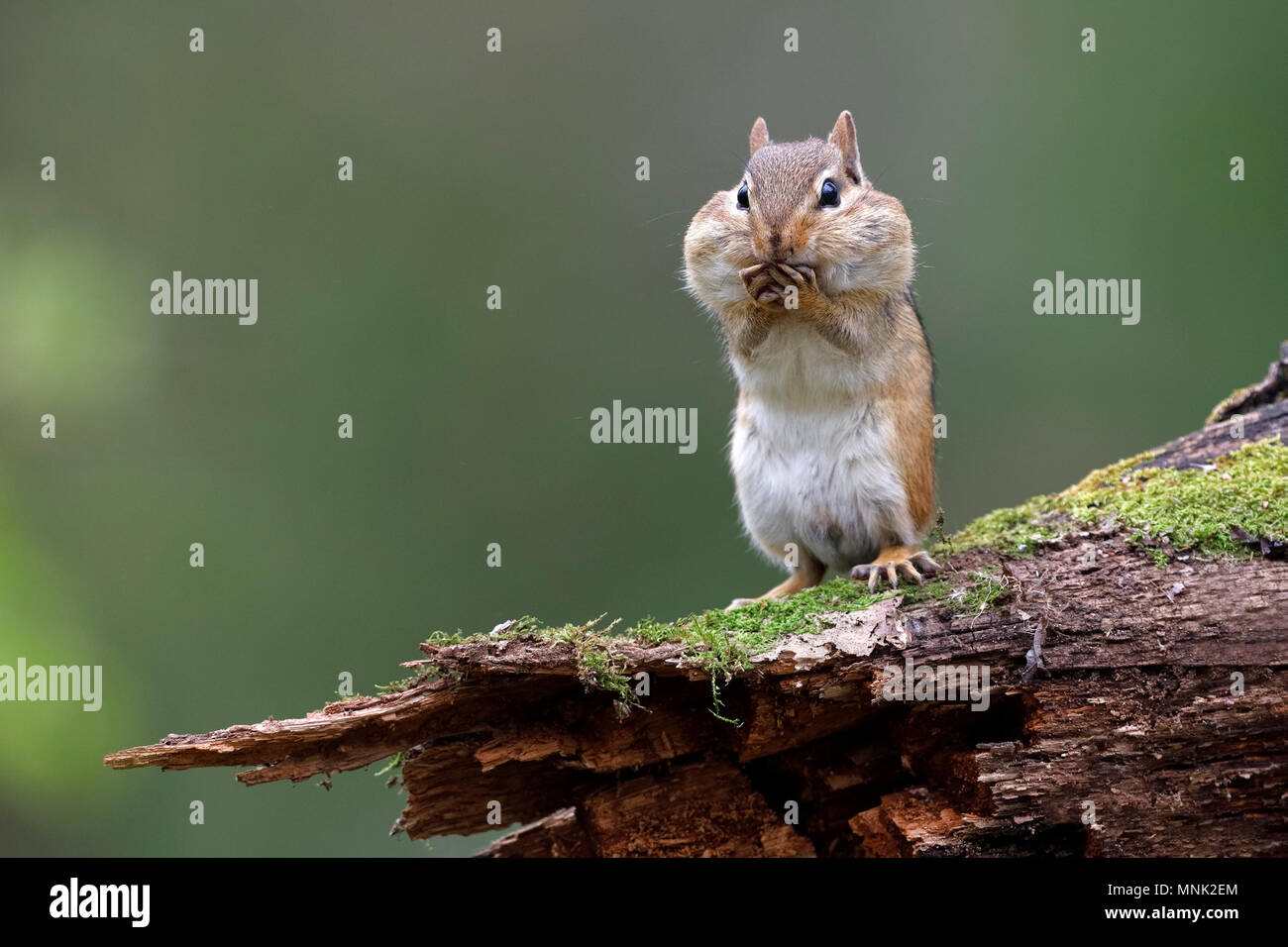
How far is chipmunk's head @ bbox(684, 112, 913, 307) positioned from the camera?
3.76 meters

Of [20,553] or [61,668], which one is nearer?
[20,553]

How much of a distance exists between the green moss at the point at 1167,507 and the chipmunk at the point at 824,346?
0.32 meters

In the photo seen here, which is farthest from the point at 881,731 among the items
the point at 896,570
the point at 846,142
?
the point at 846,142

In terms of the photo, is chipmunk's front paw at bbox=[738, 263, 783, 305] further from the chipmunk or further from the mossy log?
the mossy log

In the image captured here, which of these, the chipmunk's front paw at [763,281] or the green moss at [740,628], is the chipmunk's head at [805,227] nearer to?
the chipmunk's front paw at [763,281]

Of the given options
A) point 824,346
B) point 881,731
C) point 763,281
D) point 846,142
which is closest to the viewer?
point 881,731

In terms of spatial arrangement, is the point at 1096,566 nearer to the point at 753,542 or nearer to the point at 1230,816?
the point at 1230,816

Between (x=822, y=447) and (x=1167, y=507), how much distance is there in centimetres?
112

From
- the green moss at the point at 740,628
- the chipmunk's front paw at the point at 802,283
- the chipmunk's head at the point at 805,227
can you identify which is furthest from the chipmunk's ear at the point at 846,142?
A: the green moss at the point at 740,628

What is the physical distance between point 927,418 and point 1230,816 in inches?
67.5

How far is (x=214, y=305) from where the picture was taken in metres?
7.19

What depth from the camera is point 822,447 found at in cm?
400

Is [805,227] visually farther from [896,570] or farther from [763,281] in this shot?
[896,570]

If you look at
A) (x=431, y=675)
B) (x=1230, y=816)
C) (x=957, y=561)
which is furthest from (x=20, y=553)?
(x=1230, y=816)
